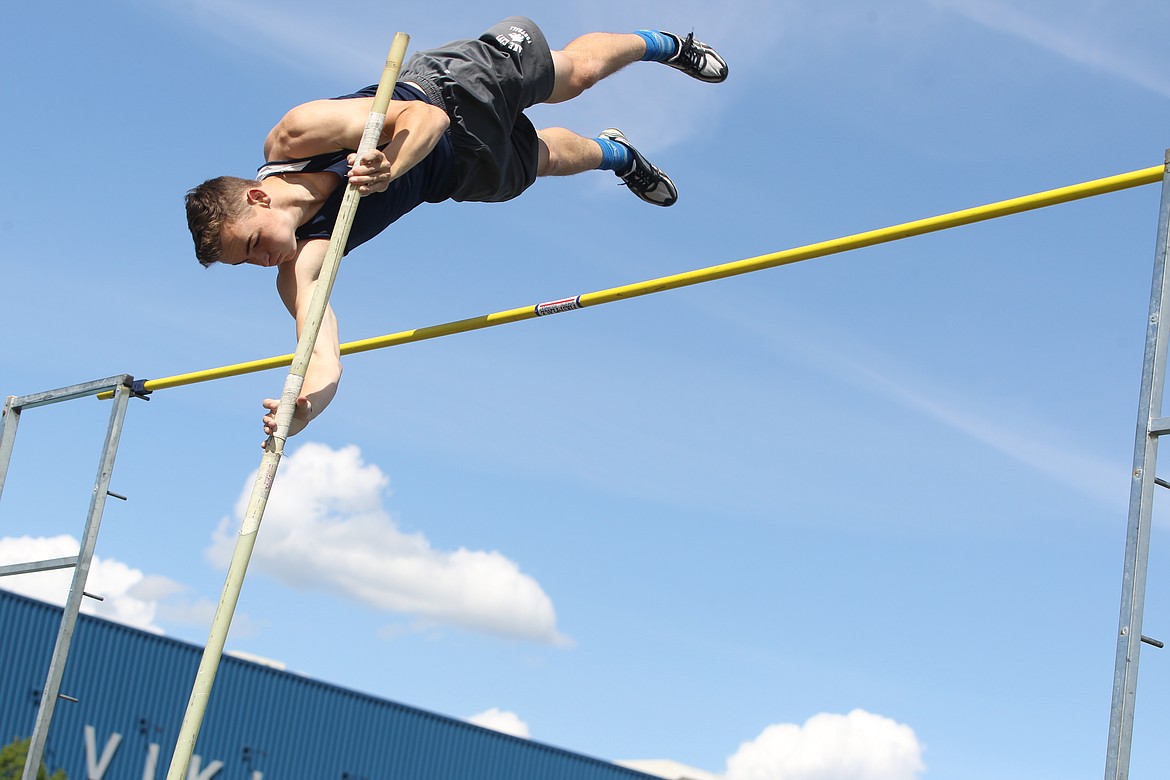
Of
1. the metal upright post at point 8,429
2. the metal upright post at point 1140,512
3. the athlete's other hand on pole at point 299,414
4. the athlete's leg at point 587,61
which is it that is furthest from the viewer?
the metal upright post at point 8,429

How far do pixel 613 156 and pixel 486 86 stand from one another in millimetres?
1075

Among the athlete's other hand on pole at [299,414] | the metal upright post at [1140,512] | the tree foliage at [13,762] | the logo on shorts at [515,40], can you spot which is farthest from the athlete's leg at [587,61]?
the tree foliage at [13,762]

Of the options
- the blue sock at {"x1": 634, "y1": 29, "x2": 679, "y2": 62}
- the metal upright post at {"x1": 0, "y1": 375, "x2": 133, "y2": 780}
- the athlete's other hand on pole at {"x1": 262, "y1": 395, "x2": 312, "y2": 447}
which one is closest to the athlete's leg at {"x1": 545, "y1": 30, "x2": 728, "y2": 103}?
the blue sock at {"x1": 634, "y1": 29, "x2": 679, "y2": 62}

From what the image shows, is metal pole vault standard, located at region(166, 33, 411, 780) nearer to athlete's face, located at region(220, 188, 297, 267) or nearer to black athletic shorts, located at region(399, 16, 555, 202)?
athlete's face, located at region(220, 188, 297, 267)

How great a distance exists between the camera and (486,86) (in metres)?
4.32

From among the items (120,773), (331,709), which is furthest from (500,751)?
(120,773)

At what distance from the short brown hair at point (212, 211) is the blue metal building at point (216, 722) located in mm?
10087

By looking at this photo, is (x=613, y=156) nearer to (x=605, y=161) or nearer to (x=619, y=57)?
(x=605, y=161)

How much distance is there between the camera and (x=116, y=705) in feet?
44.4

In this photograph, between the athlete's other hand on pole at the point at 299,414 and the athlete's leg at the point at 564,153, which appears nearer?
the athlete's other hand on pole at the point at 299,414

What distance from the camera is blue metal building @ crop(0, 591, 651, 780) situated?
12.9m

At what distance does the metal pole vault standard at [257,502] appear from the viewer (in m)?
2.91

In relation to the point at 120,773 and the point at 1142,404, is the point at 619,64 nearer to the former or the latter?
the point at 1142,404

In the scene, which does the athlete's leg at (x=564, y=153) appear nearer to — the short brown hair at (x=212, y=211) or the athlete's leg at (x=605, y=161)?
the athlete's leg at (x=605, y=161)
